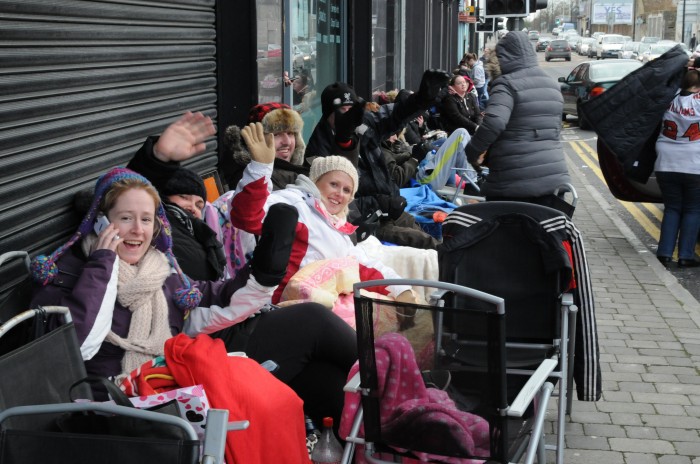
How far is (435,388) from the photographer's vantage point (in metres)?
3.60

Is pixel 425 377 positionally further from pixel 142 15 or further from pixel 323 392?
pixel 142 15

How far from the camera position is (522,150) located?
711cm

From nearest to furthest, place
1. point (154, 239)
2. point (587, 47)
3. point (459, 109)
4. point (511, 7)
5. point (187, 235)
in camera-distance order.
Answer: point (154, 239) → point (187, 235) → point (511, 7) → point (459, 109) → point (587, 47)

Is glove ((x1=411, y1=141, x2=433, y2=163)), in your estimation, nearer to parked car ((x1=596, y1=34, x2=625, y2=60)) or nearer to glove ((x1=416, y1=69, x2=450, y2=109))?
glove ((x1=416, y1=69, x2=450, y2=109))

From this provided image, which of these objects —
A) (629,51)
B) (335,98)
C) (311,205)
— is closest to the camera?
(311,205)

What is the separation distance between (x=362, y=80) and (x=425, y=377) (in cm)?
1036

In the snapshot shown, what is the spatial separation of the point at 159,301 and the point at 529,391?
146cm

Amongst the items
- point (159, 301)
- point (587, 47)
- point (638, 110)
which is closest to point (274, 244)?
point (159, 301)

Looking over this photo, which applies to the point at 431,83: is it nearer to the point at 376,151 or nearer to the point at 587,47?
the point at 376,151

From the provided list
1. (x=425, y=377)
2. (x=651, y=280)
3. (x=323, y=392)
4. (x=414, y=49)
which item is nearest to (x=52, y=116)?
(x=323, y=392)

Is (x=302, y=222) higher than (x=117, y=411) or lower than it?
lower

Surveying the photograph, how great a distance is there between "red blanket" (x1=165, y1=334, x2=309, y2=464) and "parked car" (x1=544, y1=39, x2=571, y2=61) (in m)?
67.8

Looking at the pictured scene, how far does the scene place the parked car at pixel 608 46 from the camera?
2579 inches

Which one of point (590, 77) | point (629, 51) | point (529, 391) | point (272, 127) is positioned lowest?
point (629, 51)
